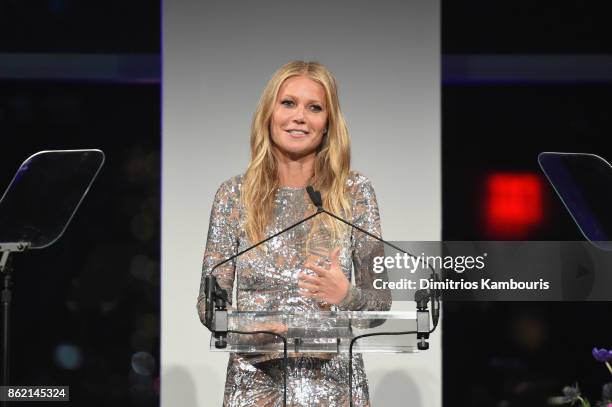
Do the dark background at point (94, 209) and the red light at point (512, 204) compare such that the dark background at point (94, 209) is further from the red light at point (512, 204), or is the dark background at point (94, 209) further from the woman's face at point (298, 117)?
the woman's face at point (298, 117)

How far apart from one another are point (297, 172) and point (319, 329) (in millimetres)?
712

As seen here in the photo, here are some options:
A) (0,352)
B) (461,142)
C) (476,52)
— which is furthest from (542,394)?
(0,352)

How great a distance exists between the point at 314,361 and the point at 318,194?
0.50 metres

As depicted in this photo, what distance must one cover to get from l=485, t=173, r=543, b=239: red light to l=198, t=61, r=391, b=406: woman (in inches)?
104

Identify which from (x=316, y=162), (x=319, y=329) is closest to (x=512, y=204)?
(x=316, y=162)

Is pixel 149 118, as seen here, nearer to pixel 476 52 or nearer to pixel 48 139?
pixel 48 139

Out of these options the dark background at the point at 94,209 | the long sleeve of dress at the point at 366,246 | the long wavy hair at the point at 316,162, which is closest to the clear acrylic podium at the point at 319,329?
the long sleeve of dress at the point at 366,246

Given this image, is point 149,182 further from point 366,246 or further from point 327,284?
point 327,284

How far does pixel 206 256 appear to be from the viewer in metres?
3.20

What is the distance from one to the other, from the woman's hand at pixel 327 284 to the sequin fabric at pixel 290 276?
3 centimetres

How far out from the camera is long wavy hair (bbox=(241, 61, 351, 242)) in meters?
3.28

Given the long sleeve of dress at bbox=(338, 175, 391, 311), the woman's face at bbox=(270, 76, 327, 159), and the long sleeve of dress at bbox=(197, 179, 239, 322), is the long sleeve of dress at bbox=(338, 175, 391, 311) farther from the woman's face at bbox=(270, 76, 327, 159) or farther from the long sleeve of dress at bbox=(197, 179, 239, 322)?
the long sleeve of dress at bbox=(197, 179, 239, 322)

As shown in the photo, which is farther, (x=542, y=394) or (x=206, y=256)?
(x=542, y=394)

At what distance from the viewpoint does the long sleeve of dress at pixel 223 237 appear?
3.16 m
